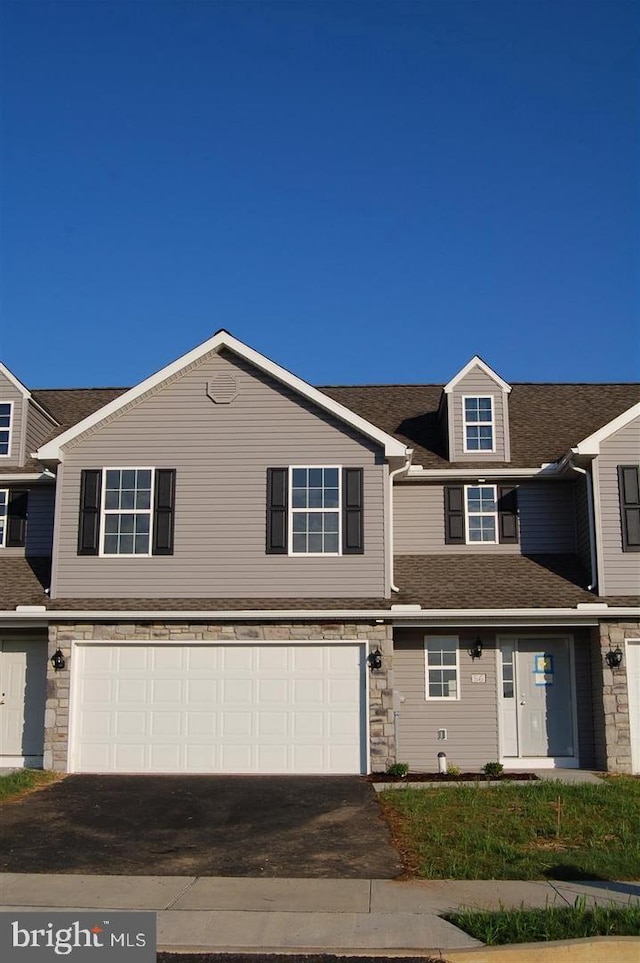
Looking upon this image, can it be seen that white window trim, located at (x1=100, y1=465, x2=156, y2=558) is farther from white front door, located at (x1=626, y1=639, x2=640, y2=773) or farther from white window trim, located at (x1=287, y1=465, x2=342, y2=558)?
white front door, located at (x1=626, y1=639, x2=640, y2=773)

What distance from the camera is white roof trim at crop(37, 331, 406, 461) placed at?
55.1ft

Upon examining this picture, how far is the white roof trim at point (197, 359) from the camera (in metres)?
16.8

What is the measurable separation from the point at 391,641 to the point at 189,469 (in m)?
4.74

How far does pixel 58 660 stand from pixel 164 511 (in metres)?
3.13

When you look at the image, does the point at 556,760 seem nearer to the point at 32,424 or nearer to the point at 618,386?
the point at 618,386

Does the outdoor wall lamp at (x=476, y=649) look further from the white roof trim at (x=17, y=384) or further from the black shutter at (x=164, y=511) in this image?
the white roof trim at (x=17, y=384)

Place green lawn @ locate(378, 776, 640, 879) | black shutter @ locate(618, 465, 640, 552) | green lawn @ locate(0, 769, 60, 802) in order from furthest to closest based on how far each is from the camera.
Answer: black shutter @ locate(618, 465, 640, 552) < green lawn @ locate(0, 769, 60, 802) < green lawn @ locate(378, 776, 640, 879)

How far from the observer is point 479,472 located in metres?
18.1

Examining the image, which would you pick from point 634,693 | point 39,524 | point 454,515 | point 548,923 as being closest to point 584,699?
point 634,693

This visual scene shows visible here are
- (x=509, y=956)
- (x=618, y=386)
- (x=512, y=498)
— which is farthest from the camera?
(x=618, y=386)

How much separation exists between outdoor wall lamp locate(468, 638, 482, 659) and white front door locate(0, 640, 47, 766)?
25.2 feet

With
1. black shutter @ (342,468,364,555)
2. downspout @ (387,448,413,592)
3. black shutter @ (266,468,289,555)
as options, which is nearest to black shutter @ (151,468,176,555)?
black shutter @ (266,468,289,555)

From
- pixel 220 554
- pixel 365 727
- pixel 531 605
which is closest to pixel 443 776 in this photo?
pixel 365 727

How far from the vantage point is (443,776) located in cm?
1523
